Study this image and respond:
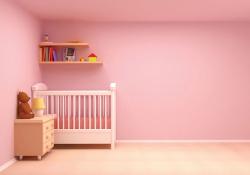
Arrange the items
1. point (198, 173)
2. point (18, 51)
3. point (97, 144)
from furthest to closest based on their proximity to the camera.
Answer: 1. point (97, 144)
2. point (18, 51)
3. point (198, 173)

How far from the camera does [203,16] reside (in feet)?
12.4

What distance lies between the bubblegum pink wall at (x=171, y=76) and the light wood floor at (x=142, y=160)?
357 millimetres

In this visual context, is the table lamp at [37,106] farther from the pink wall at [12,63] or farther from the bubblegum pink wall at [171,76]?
the bubblegum pink wall at [171,76]

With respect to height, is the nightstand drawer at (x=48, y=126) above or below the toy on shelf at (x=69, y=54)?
below

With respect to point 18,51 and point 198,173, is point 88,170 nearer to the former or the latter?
point 198,173

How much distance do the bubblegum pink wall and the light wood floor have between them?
0.36 metres

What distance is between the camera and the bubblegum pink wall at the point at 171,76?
4117 millimetres

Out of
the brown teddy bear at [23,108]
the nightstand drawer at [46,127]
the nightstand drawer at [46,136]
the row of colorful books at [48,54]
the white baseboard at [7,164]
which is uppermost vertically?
the row of colorful books at [48,54]

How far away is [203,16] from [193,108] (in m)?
1.46

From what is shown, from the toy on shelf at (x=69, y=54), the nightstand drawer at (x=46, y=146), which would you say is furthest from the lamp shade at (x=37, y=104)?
the toy on shelf at (x=69, y=54)

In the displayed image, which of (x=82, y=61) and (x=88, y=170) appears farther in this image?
(x=82, y=61)

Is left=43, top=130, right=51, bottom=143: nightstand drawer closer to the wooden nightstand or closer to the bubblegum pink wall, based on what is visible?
the wooden nightstand

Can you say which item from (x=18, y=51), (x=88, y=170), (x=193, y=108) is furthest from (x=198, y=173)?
(x=18, y=51)

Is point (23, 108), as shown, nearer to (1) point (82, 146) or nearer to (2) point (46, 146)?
(2) point (46, 146)
